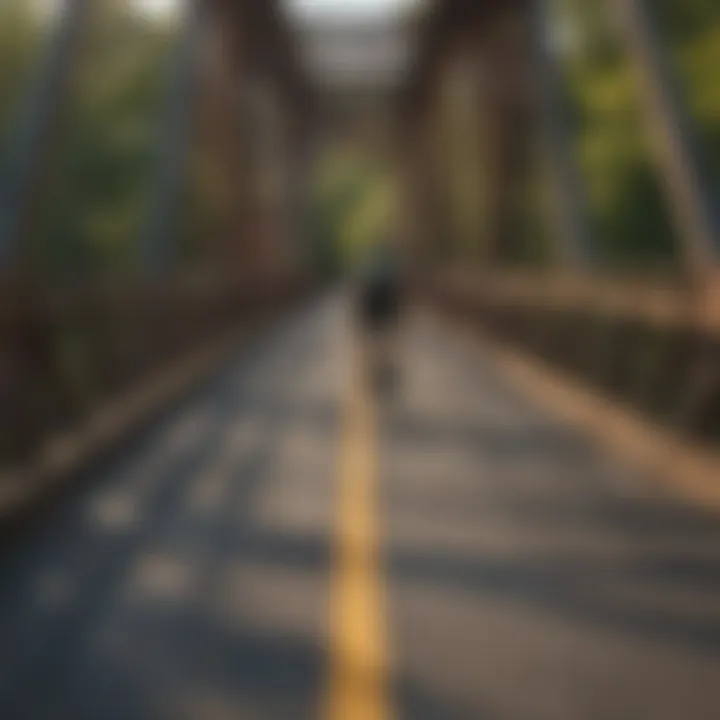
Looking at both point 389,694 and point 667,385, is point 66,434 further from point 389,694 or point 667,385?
point 389,694

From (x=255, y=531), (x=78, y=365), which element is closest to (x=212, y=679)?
(x=255, y=531)

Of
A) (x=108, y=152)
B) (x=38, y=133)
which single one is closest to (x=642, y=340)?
(x=38, y=133)

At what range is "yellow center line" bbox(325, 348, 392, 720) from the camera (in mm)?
5621

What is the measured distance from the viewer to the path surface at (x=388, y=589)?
5711mm

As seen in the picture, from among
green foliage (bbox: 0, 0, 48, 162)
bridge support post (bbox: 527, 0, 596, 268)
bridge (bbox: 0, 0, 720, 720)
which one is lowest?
bridge (bbox: 0, 0, 720, 720)

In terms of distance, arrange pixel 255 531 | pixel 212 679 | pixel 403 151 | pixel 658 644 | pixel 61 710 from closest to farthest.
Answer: pixel 61 710 → pixel 212 679 → pixel 658 644 → pixel 255 531 → pixel 403 151

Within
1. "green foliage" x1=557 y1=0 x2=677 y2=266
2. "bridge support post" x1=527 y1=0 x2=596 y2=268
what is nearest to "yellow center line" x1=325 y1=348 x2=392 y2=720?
"bridge support post" x1=527 y1=0 x2=596 y2=268

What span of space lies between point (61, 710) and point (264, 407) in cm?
1248

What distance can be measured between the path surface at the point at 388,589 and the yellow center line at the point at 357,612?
6 centimetres

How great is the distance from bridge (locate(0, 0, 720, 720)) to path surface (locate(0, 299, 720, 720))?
0.08ft

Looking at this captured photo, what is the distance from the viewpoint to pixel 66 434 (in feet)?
40.0

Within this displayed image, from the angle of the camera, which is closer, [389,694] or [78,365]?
[389,694]

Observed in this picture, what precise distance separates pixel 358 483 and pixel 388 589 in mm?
4077

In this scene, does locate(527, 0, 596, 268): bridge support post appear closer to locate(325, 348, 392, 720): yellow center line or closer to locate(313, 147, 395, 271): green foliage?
locate(325, 348, 392, 720): yellow center line
